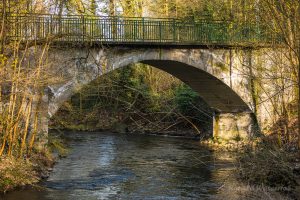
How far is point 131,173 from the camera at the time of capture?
16.6m

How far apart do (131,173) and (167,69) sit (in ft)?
23.3

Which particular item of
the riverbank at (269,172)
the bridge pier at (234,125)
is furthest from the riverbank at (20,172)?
the bridge pier at (234,125)

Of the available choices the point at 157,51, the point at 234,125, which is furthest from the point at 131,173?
the point at 234,125

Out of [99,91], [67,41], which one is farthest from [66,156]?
[99,91]

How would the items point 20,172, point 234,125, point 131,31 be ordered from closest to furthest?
point 20,172 < point 131,31 < point 234,125

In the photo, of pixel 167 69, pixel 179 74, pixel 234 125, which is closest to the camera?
pixel 167 69

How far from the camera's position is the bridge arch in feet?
58.0

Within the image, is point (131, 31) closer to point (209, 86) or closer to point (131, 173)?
point (131, 173)

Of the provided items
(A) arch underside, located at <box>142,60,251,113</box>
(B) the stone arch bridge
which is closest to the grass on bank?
(B) the stone arch bridge

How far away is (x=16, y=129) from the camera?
14773mm

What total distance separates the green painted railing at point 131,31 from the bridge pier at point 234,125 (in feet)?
13.1

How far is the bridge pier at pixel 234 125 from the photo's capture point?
23617 mm

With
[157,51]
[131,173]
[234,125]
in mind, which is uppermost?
[157,51]

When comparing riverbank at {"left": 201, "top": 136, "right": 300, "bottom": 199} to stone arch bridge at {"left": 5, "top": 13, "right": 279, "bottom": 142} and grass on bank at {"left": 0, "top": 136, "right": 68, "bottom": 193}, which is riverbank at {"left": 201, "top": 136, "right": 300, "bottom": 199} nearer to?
stone arch bridge at {"left": 5, "top": 13, "right": 279, "bottom": 142}
